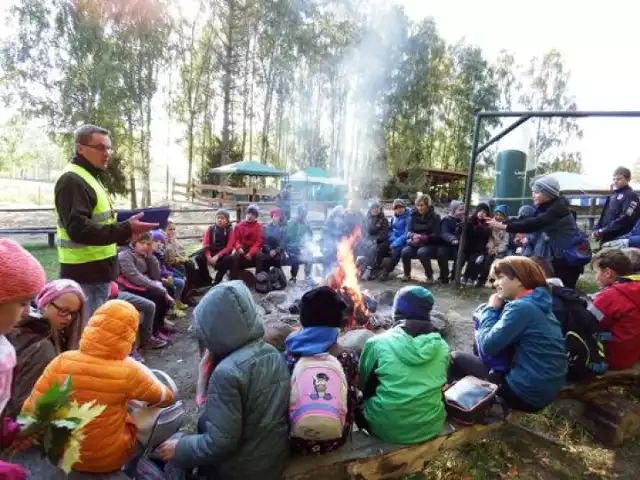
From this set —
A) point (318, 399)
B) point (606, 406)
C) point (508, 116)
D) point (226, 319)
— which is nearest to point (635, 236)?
point (508, 116)

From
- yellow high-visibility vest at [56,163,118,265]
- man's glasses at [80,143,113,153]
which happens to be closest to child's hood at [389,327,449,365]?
yellow high-visibility vest at [56,163,118,265]

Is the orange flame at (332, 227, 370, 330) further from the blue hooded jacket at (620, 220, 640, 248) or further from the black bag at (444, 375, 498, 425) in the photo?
the blue hooded jacket at (620, 220, 640, 248)

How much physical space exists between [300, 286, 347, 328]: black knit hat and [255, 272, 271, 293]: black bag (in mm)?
4637

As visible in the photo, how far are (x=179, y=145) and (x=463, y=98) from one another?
23.9 m

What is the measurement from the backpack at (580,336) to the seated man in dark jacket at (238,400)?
2194 millimetres

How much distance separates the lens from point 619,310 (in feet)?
10.2

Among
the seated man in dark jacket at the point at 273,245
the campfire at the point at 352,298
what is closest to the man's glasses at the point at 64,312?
the campfire at the point at 352,298

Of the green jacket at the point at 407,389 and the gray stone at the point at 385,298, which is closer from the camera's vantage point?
the green jacket at the point at 407,389

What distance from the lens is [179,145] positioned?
1248 inches

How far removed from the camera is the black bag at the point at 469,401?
2.59 m

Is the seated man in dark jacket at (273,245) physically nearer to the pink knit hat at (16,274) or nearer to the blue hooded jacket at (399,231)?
the blue hooded jacket at (399,231)

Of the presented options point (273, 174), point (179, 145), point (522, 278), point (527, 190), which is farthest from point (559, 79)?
point (522, 278)

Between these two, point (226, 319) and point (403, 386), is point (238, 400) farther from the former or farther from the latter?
point (403, 386)

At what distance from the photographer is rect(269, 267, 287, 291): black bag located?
6988 mm
